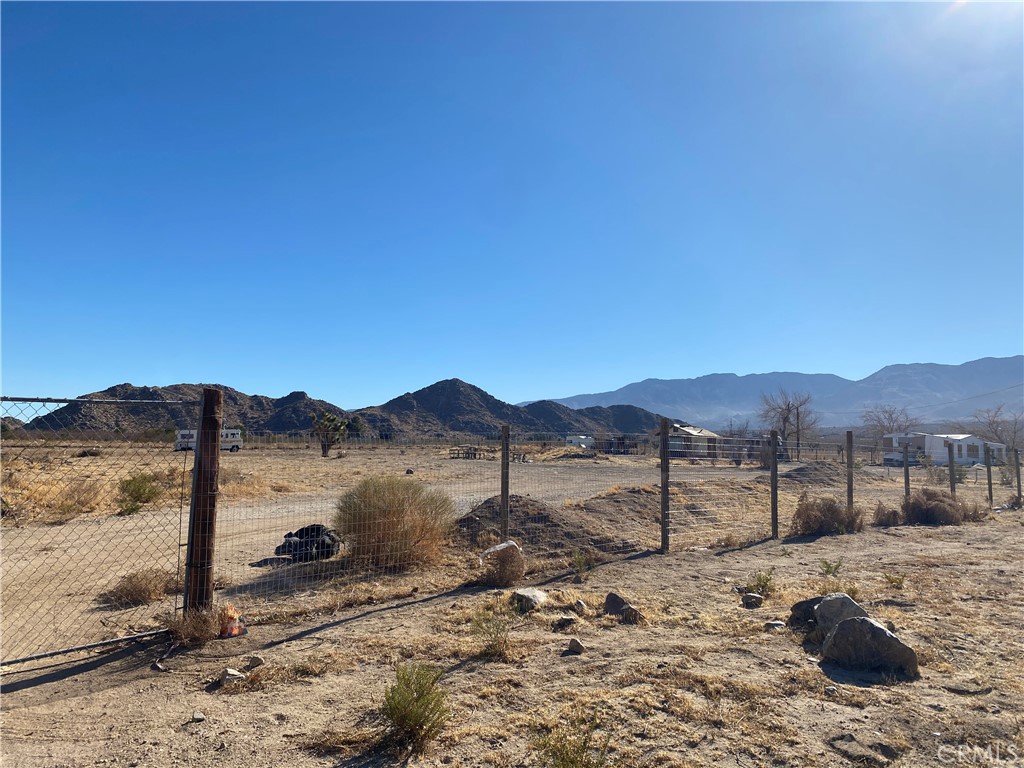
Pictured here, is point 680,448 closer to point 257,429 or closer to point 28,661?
point 28,661

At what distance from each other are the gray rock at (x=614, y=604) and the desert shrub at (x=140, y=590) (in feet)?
16.8

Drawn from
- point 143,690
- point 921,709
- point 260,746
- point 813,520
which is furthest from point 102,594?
point 813,520

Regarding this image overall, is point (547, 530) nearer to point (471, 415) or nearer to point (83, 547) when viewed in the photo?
point (83, 547)

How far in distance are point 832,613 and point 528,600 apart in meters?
3.18

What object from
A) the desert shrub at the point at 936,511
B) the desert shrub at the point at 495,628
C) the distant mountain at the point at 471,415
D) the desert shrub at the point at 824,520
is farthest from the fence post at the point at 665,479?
the distant mountain at the point at 471,415

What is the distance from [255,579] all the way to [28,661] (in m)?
3.50

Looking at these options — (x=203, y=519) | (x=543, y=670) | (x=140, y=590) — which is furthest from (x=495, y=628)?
(x=140, y=590)

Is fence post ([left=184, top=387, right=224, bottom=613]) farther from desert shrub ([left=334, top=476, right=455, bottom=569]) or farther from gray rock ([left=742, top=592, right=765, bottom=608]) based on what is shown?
gray rock ([left=742, top=592, right=765, bottom=608])

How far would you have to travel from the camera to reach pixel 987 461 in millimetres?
20281

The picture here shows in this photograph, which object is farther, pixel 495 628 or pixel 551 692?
pixel 495 628

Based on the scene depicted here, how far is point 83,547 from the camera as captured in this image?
11.7 m

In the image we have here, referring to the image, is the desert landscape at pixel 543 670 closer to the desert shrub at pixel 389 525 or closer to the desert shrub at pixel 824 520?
the desert shrub at pixel 389 525

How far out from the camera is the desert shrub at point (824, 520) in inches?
535

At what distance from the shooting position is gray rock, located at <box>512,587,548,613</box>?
23.5ft
